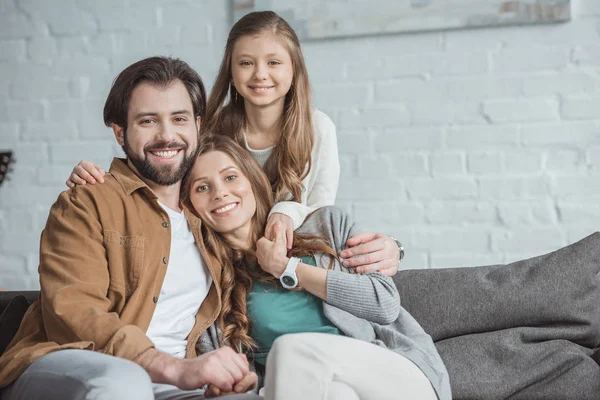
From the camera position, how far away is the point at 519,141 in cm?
296

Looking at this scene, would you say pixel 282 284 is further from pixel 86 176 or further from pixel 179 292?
pixel 86 176

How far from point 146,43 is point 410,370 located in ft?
6.78

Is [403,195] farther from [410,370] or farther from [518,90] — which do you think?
[410,370]

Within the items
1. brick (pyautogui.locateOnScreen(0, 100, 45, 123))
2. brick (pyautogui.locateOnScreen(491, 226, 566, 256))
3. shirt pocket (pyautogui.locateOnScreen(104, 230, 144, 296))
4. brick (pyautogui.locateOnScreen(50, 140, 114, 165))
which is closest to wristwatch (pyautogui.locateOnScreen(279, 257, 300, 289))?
shirt pocket (pyautogui.locateOnScreen(104, 230, 144, 296))

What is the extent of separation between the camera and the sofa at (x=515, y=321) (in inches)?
81.6

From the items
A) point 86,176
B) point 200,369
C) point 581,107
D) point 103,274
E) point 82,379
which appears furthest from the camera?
point 581,107

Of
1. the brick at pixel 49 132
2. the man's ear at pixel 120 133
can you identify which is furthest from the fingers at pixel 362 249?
the brick at pixel 49 132

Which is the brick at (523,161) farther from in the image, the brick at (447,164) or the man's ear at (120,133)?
the man's ear at (120,133)

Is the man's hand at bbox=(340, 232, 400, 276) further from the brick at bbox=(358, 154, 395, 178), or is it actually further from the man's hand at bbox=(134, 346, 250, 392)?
the brick at bbox=(358, 154, 395, 178)

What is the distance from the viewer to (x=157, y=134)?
79.2 inches

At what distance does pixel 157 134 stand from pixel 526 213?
4.94ft

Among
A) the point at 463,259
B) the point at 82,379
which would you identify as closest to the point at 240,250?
the point at 82,379

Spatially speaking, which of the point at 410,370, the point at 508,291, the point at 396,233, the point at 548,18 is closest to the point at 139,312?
the point at 410,370

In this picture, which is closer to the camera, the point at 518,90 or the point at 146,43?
the point at 518,90
